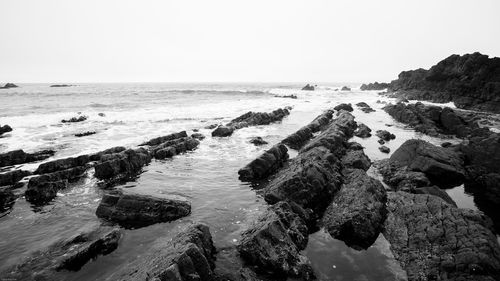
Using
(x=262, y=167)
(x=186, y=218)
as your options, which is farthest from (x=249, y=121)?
(x=186, y=218)

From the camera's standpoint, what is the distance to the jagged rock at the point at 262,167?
59.7 ft

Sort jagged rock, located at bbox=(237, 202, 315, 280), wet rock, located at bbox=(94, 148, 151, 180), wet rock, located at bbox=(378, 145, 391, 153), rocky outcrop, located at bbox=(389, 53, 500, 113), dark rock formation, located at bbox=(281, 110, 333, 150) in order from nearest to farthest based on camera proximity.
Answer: jagged rock, located at bbox=(237, 202, 315, 280), wet rock, located at bbox=(94, 148, 151, 180), wet rock, located at bbox=(378, 145, 391, 153), dark rock formation, located at bbox=(281, 110, 333, 150), rocky outcrop, located at bbox=(389, 53, 500, 113)

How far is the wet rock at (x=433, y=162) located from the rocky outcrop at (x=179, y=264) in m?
15.5

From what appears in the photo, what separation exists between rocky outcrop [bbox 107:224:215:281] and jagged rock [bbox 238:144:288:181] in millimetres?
8713

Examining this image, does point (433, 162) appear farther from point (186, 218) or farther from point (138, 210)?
point (138, 210)

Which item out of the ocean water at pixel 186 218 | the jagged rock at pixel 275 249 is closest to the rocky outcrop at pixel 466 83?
the ocean water at pixel 186 218

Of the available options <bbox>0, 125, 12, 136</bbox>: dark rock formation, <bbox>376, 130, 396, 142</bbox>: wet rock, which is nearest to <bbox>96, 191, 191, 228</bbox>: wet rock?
<bbox>376, 130, 396, 142</bbox>: wet rock

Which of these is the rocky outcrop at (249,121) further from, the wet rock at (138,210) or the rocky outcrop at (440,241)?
the rocky outcrop at (440,241)

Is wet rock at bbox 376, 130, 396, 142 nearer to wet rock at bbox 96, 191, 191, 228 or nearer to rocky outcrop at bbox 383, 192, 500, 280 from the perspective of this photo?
rocky outcrop at bbox 383, 192, 500, 280

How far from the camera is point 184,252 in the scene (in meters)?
7.90

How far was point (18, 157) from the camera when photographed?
21.2 m

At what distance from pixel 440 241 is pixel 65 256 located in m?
13.9

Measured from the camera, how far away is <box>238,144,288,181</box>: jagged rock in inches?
717

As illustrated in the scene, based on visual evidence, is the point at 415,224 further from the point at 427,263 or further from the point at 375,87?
the point at 375,87
